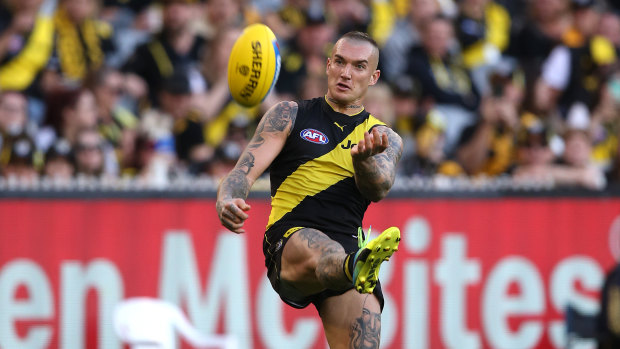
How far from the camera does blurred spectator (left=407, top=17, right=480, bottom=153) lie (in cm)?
1226

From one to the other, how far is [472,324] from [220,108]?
3572 millimetres

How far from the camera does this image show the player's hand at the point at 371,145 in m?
6.17

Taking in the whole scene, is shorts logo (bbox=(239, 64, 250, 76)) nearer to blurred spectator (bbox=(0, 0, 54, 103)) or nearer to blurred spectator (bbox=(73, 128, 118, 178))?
blurred spectator (bbox=(73, 128, 118, 178))

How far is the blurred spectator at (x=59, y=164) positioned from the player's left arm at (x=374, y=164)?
412 centimetres

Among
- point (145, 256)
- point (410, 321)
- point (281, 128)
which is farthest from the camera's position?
point (410, 321)

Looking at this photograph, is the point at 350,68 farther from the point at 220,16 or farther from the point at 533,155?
the point at 220,16

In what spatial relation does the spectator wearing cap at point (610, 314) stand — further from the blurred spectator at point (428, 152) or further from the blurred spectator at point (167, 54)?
the blurred spectator at point (167, 54)

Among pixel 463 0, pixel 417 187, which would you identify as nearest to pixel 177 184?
pixel 417 187

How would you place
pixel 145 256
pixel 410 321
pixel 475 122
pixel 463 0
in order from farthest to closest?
pixel 463 0, pixel 475 122, pixel 410 321, pixel 145 256

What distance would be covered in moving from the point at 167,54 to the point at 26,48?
5.09 feet

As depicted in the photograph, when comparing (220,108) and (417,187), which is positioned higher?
(220,108)

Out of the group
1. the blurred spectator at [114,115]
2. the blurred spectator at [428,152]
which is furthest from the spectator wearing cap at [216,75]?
the blurred spectator at [428,152]

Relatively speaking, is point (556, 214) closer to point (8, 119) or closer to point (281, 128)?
point (281, 128)

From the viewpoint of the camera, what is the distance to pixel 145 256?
9883 mm
